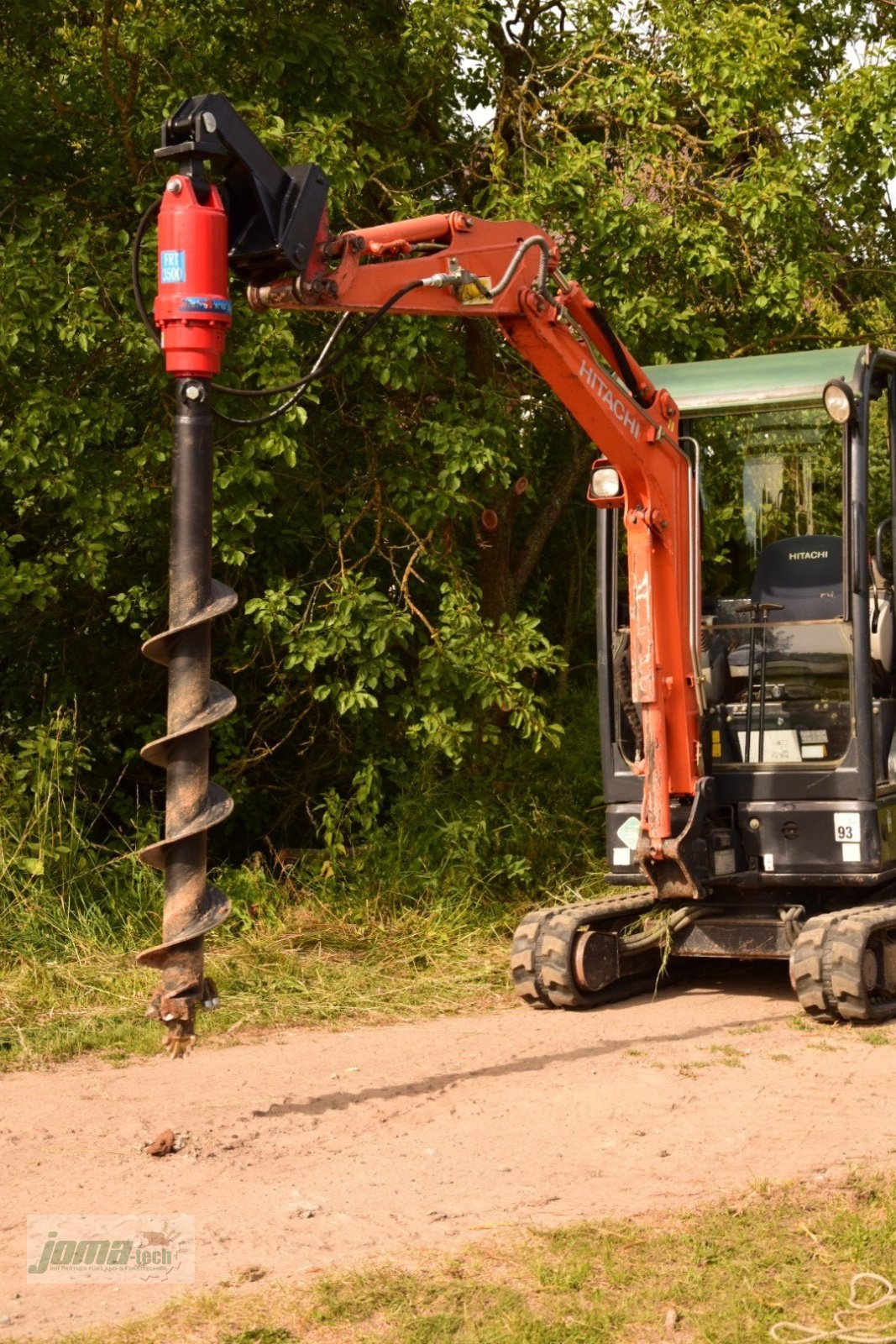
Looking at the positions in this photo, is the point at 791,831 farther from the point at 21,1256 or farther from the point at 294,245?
the point at 21,1256

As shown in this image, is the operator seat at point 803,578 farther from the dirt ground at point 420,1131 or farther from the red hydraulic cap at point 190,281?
the red hydraulic cap at point 190,281

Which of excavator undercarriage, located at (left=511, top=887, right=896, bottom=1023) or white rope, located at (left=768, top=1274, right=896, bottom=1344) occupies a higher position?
excavator undercarriage, located at (left=511, top=887, right=896, bottom=1023)

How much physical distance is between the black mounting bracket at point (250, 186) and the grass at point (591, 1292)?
3618 millimetres

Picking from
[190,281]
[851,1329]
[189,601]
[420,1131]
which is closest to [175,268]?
[190,281]

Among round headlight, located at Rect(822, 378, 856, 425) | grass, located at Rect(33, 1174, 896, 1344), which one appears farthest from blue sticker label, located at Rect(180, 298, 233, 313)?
round headlight, located at Rect(822, 378, 856, 425)

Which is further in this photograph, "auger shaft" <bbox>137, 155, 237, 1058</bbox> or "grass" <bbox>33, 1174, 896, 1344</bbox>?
"auger shaft" <bbox>137, 155, 237, 1058</bbox>

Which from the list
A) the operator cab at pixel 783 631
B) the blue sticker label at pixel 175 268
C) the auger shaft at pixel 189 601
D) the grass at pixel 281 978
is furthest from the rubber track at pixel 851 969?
the blue sticker label at pixel 175 268

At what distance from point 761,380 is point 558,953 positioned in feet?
9.92

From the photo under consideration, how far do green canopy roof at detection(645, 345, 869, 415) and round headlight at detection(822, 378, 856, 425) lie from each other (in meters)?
0.12

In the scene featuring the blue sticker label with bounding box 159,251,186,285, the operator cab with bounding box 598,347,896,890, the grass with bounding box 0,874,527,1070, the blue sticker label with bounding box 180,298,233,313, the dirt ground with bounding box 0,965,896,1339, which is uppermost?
the blue sticker label with bounding box 159,251,186,285

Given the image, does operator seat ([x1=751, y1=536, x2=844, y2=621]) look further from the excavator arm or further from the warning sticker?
the warning sticker

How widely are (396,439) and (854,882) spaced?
385 cm

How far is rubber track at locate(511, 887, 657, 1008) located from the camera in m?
8.34

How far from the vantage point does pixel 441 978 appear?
9359 millimetres
